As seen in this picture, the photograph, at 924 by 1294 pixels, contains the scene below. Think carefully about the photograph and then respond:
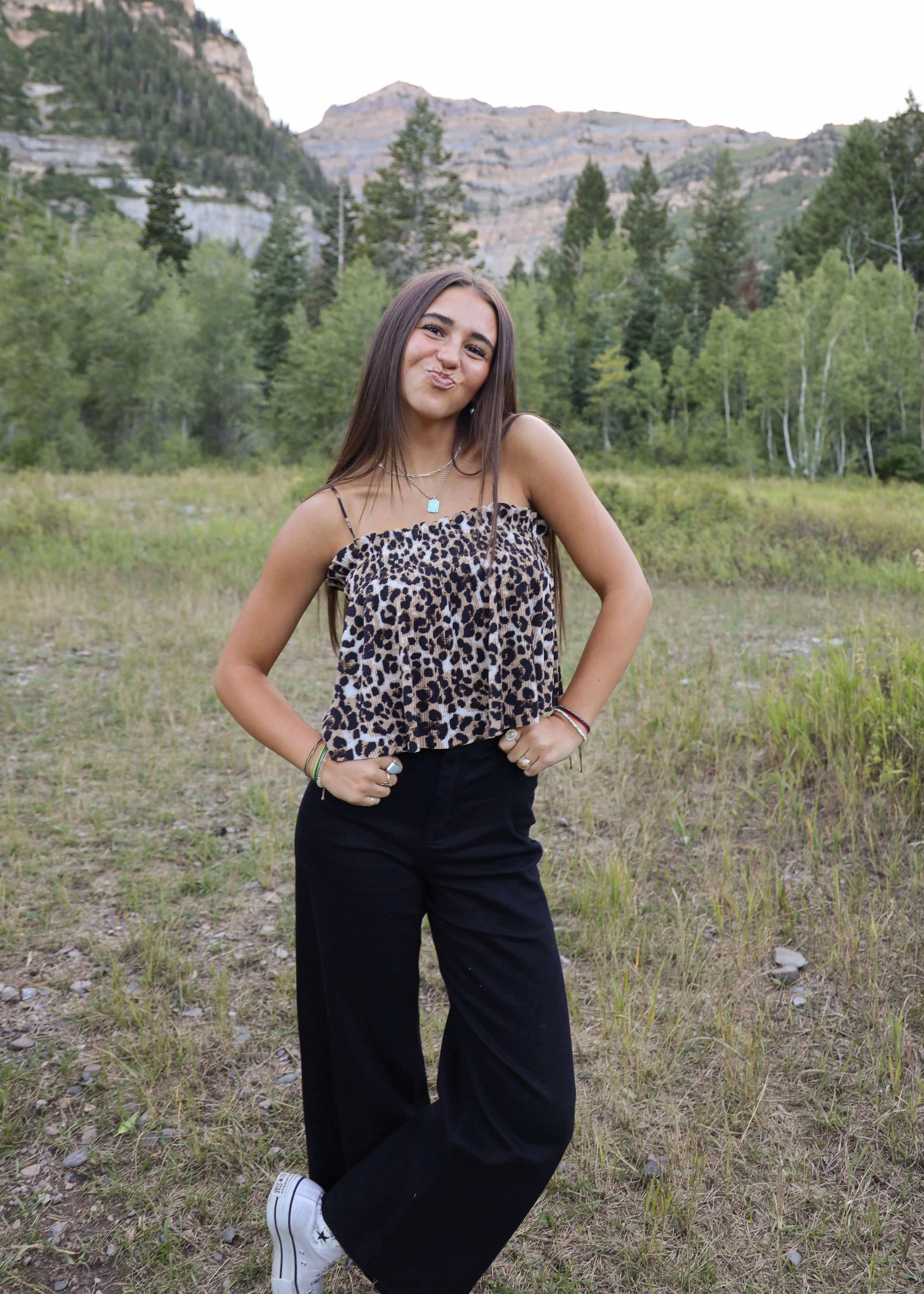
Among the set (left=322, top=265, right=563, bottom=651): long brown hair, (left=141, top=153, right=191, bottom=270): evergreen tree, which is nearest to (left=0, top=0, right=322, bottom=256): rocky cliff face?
(left=141, top=153, right=191, bottom=270): evergreen tree

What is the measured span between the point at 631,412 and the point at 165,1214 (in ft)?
136

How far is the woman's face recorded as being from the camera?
1850mm

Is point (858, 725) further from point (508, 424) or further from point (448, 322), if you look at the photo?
point (448, 322)

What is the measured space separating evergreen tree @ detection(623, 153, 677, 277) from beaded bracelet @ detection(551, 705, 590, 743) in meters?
52.2

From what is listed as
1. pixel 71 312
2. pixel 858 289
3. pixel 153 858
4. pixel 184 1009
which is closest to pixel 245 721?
pixel 184 1009

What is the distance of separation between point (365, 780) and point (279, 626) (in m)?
0.48

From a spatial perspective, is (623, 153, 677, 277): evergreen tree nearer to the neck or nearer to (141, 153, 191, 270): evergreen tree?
(141, 153, 191, 270): evergreen tree

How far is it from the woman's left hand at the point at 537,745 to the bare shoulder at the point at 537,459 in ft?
1.72

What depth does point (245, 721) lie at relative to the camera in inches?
→ 77.0

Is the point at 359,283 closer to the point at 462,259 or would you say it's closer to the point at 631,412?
the point at 462,259

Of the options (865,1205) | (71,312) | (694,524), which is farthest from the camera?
(71,312)

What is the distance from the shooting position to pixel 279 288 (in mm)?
42750

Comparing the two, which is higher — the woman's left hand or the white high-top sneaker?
the woman's left hand

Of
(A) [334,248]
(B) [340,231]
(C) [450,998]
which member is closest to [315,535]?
(C) [450,998]
